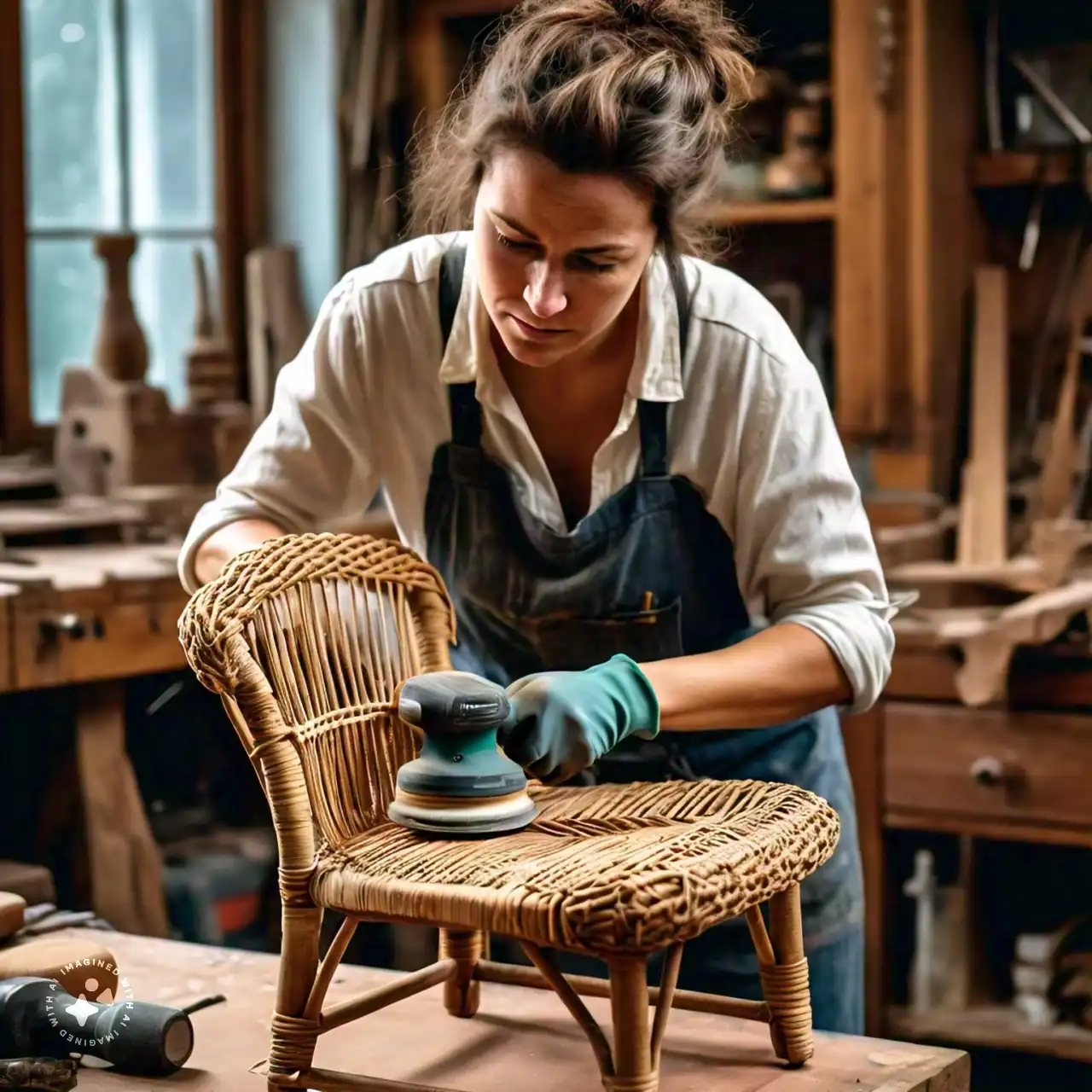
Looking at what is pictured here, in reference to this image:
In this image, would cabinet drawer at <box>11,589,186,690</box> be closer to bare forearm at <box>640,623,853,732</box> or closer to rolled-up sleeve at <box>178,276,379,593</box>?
rolled-up sleeve at <box>178,276,379,593</box>

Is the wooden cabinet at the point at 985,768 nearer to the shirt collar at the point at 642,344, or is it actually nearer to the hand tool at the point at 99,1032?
Answer: the shirt collar at the point at 642,344

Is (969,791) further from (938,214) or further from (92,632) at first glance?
(92,632)

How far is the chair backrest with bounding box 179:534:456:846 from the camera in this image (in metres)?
1.37

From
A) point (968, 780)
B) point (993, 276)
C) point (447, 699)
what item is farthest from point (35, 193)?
point (447, 699)

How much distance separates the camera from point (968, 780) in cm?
264

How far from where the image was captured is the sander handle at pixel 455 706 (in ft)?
4.35

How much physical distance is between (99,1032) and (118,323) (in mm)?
1785

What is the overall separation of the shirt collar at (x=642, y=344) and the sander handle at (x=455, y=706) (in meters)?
0.45

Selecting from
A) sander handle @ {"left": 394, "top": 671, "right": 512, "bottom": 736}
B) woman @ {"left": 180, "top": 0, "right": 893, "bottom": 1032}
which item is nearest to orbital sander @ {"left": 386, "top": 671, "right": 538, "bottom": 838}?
sander handle @ {"left": 394, "top": 671, "right": 512, "bottom": 736}

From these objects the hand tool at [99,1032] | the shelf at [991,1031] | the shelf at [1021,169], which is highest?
the shelf at [1021,169]

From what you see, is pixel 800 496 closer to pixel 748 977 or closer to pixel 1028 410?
pixel 748 977

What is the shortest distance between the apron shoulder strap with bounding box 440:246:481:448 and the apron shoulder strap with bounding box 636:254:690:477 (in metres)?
0.16

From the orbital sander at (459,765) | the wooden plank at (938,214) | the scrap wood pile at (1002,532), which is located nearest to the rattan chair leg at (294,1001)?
the orbital sander at (459,765)
